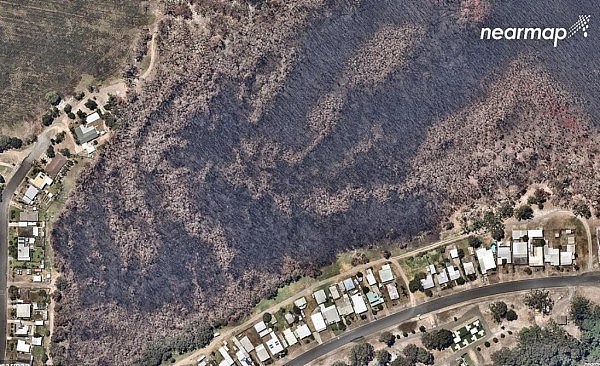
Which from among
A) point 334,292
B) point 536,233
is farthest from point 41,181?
point 536,233

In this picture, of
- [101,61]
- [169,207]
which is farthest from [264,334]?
[101,61]

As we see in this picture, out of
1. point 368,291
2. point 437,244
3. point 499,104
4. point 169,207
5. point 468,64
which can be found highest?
point 468,64

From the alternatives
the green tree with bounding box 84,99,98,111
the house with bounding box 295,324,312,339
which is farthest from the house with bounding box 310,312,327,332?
the green tree with bounding box 84,99,98,111

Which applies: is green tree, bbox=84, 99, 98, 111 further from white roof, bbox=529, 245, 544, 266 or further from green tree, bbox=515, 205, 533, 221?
white roof, bbox=529, 245, 544, 266

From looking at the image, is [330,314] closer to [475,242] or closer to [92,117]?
[475,242]

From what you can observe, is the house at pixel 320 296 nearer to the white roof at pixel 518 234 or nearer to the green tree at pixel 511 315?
the green tree at pixel 511 315

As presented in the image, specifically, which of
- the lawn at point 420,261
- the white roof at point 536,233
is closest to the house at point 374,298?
the lawn at point 420,261

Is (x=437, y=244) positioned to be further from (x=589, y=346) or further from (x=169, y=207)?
(x=169, y=207)
